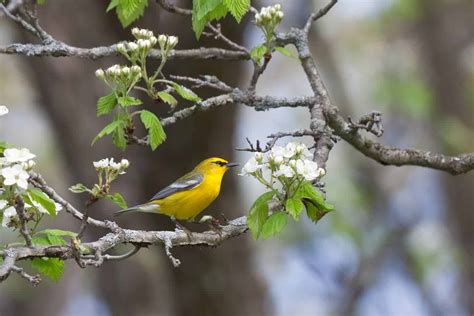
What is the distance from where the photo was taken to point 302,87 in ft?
58.5

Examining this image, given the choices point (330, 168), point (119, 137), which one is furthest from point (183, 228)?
point (330, 168)

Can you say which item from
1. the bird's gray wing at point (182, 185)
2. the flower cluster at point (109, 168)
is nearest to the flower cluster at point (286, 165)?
the flower cluster at point (109, 168)

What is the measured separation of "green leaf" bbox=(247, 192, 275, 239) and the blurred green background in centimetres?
391

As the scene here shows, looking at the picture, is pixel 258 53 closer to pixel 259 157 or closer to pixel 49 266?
pixel 259 157

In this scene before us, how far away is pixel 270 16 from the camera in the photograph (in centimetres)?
380

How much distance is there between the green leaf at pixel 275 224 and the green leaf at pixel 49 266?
2.87 ft

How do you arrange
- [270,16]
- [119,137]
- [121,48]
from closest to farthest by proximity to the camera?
1. [119,137]
2. [121,48]
3. [270,16]

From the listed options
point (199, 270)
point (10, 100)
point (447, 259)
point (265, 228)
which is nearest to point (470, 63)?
point (447, 259)

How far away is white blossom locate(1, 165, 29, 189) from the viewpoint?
2928mm

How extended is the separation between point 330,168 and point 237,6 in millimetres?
13112

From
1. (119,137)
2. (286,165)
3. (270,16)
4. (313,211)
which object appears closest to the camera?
(286,165)

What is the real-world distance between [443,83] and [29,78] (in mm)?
5848

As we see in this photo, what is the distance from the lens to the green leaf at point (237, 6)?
11.4 feet

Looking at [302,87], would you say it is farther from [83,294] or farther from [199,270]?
[199,270]
